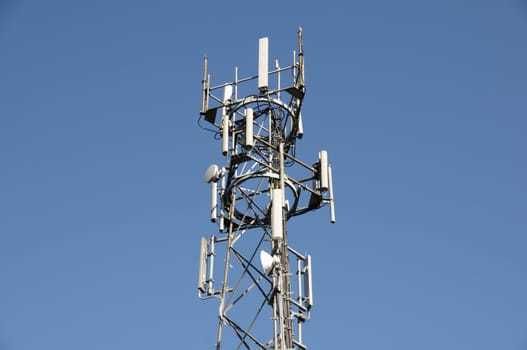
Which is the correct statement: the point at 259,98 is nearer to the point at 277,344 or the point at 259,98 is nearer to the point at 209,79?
the point at 209,79

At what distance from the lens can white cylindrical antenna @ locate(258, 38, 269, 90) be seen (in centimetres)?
2773

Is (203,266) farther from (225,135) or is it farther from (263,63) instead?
(263,63)

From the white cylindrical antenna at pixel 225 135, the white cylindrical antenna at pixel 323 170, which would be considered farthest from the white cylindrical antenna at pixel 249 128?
the white cylindrical antenna at pixel 323 170

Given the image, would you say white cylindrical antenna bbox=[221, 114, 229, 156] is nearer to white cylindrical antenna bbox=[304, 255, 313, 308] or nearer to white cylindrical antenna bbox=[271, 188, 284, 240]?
white cylindrical antenna bbox=[271, 188, 284, 240]

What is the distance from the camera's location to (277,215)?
25172mm

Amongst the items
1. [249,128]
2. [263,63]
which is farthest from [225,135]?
[263,63]

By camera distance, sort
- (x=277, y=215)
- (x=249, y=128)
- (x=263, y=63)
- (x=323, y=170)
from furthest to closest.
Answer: (x=263, y=63)
(x=323, y=170)
(x=249, y=128)
(x=277, y=215)

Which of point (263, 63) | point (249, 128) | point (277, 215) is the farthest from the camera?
point (263, 63)

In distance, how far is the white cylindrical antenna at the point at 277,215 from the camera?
25062 mm

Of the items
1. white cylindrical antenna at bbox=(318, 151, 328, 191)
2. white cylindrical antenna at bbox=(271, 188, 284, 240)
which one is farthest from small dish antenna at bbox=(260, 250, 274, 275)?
white cylindrical antenna at bbox=(318, 151, 328, 191)

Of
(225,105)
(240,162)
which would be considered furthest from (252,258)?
(225,105)

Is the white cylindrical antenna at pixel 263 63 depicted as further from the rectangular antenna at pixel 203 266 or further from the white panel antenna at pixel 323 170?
the rectangular antenna at pixel 203 266

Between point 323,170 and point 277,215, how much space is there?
2.91m

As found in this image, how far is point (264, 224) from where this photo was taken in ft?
89.9
